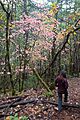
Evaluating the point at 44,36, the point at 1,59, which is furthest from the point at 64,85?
the point at 1,59

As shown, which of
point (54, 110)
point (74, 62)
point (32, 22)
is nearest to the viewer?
point (54, 110)

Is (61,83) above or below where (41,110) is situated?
above

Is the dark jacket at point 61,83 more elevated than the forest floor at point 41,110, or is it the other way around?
the dark jacket at point 61,83

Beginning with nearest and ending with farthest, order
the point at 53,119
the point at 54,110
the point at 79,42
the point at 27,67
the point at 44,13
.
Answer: the point at 53,119 → the point at 54,110 → the point at 44,13 → the point at 27,67 → the point at 79,42

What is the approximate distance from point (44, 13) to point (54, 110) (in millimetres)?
9731

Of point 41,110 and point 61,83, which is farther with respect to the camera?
point 41,110

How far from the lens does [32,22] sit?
16.4 m

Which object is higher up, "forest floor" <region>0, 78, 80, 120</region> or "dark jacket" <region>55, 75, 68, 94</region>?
"dark jacket" <region>55, 75, 68, 94</region>

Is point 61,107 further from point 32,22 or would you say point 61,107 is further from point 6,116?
point 32,22

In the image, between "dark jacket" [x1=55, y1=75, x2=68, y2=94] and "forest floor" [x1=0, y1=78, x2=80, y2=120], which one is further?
"dark jacket" [x1=55, y1=75, x2=68, y2=94]

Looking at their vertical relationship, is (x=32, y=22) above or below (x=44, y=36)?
above

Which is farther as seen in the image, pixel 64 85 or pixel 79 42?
pixel 79 42

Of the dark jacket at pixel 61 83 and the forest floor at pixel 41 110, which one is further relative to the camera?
the dark jacket at pixel 61 83

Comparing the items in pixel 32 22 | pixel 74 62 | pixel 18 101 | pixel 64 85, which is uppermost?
pixel 32 22
